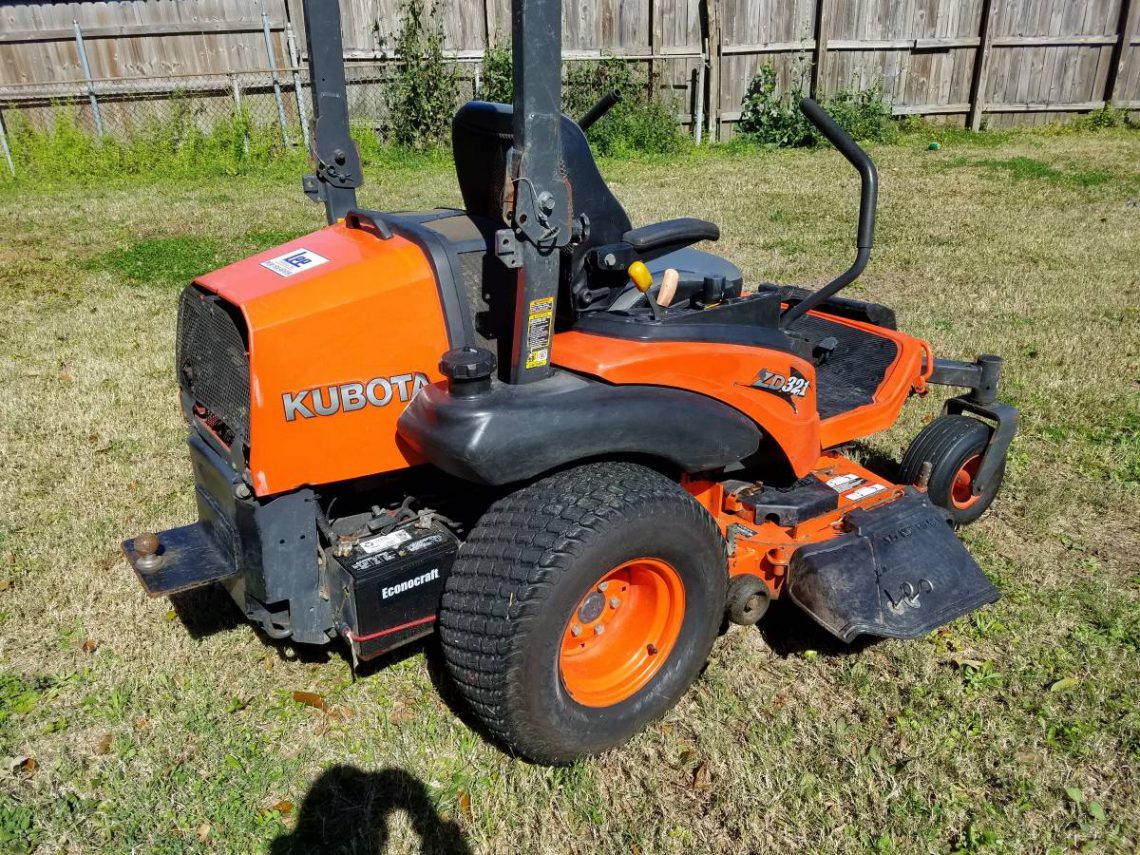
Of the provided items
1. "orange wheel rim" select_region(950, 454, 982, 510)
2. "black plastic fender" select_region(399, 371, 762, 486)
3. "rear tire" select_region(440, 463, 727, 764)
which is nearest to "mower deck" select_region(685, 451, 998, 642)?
"rear tire" select_region(440, 463, 727, 764)

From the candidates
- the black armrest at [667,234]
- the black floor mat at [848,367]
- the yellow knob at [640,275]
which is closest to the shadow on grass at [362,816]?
the yellow knob at [640,275]

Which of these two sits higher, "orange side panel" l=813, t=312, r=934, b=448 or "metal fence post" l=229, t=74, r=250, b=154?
"metal fence post" l=229, t=74, r=250, b=154

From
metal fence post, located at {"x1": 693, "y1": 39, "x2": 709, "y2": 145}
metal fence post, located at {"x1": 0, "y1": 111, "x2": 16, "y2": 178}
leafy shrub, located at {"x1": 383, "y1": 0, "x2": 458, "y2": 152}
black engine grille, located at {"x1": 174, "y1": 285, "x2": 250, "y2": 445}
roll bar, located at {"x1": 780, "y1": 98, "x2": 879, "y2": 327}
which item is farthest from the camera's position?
metal fence post, located at {"x1": 693, "y1": 39, "x2": 709, "y2": 145}

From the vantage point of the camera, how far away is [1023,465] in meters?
4.42

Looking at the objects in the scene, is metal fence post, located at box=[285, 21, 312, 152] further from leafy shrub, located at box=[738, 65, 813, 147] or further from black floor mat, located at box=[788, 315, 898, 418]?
black floor mat, located at box=[788, 315, 898, 418]

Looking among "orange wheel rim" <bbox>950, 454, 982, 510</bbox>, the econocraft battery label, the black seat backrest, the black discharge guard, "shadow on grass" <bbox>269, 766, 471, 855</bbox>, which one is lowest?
"shadow on grass" <bbox>269, 766, 471, 855</bbox>

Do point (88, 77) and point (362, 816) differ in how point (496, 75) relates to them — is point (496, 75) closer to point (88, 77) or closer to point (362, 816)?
point (88, 77)

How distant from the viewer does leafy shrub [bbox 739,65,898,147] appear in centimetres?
1288

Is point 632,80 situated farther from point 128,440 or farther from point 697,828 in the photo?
point 697,828

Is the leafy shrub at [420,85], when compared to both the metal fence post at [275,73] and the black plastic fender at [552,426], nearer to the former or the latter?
the metal fence post at [275,73]

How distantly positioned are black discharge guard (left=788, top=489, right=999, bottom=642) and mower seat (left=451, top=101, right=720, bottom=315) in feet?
3.54

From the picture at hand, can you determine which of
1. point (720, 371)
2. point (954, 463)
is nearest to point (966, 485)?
point (954, 463)

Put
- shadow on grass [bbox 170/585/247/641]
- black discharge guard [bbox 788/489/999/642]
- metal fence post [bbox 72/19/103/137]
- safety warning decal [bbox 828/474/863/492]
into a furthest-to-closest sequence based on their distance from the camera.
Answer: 1. metal fence post [bbox 72/19/103/137]
2. safety warning decal [bbox 828/474/863/492]
3. shadow on grass [bbox 170/585/247/641]
4. black discharge guard [bbox 788/489/999/642]

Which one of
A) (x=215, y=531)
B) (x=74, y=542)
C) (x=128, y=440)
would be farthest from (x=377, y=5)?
(x=215, y=531)
